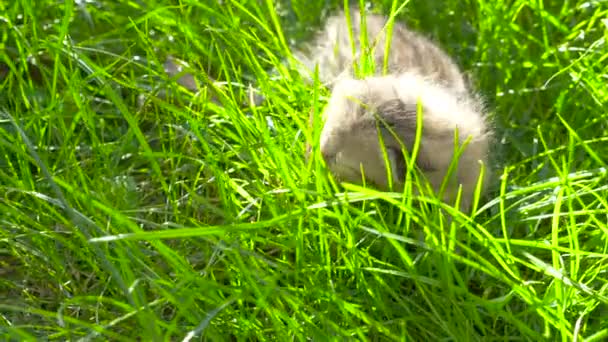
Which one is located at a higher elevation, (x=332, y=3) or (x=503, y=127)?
(x=332, y=3)

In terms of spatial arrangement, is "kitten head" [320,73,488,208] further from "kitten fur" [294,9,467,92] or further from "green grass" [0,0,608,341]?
"kitten fur" [294,9,467,92]

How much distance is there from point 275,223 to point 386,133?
1.01 feet

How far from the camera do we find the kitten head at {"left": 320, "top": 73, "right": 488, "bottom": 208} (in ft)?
4.51

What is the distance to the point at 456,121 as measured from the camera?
1.45 m

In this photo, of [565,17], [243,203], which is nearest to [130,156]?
[243,203]

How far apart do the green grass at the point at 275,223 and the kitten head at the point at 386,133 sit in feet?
0.16

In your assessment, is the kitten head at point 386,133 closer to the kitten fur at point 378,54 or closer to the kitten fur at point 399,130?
the kitten fur at point 399,130

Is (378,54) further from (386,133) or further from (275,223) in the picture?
(275,223)

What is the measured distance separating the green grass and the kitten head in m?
0.05

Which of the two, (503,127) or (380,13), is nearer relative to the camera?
(503,127)

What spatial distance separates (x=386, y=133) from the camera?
54.5 inches

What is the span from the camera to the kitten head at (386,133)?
1.38 meters

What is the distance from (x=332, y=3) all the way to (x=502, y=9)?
0.54 m

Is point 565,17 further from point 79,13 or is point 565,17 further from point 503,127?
point 79,13
